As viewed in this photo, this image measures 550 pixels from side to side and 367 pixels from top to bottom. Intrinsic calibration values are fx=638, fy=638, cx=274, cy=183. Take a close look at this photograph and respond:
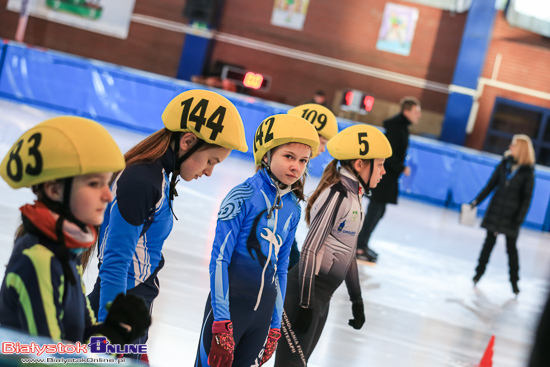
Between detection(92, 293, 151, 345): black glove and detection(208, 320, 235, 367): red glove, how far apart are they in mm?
817

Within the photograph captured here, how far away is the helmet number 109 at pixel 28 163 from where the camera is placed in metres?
1.64

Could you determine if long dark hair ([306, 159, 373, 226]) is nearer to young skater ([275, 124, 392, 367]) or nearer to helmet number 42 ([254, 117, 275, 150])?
young skater ([275, 124, 392, 367])

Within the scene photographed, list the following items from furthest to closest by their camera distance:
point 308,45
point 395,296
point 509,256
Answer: point 308,45, point 509,256, point 395,296

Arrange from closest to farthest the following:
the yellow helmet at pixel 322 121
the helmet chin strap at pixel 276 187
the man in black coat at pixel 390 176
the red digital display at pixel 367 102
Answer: the helmet chin strap at pixel 276 187 → the yellow helmet at pixel 322 121 → the man in black coat at pixel 390 176 → the red digital display at pixel 367 102

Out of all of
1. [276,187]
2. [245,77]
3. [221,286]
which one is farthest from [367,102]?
[221,286]

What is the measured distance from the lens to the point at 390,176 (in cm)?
808

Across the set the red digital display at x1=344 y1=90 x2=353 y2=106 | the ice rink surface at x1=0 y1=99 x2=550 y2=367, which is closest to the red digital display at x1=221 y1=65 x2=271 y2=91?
the red digital display at x1=344 y1=90 x2=353 y2=106

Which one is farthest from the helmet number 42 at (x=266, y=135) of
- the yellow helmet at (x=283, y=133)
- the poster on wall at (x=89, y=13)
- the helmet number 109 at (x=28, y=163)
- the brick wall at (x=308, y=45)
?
the poster on wall at (x=89, y=13)

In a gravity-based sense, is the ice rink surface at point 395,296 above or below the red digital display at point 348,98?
Result: below

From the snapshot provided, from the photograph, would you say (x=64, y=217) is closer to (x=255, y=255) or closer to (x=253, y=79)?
(x=255, y=255)

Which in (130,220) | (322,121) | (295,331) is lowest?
(295,331)

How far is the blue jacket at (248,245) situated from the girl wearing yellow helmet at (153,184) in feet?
1.02

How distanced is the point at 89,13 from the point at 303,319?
20.3 metres

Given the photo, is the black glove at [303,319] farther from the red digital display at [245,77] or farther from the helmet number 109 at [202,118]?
the red digital display at [245,77]
